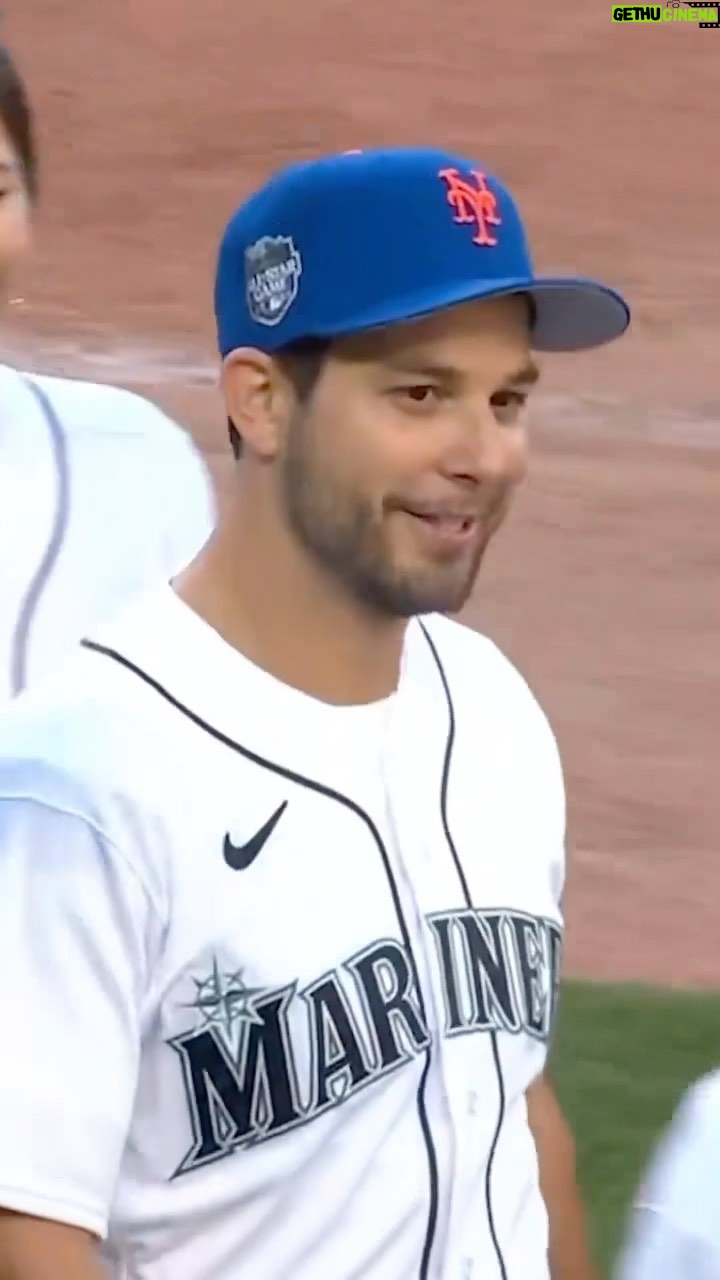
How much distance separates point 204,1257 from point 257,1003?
20 cm

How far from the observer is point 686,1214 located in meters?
1.79

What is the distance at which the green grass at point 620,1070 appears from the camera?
4141mm

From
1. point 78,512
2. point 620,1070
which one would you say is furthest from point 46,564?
point 620,1070

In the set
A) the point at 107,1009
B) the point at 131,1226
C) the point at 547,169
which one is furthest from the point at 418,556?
the point at 547,169

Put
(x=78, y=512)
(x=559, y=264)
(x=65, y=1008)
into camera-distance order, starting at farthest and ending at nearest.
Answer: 1. (x=559, y=264)
2. (x=78, y=512)
3. (x=65, y=1008)

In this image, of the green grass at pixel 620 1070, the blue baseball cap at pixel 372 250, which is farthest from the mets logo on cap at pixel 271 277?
the green grass at pixel 620 1070

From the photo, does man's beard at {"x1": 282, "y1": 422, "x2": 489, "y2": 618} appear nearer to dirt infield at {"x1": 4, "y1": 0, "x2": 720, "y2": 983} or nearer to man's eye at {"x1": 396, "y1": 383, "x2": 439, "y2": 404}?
man's eye at {"x1": 396, "y1": 383, "x2": 439, "y2": 404}

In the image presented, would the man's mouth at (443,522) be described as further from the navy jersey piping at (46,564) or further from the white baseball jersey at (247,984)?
the navy jersey piping at (46,564)

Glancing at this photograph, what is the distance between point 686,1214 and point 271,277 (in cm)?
81

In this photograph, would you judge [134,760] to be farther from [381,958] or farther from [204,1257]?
[204,1257]

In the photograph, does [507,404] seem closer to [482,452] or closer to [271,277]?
[482,452]

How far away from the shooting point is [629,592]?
27.9 feet

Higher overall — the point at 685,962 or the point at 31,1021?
the point at 31,1021

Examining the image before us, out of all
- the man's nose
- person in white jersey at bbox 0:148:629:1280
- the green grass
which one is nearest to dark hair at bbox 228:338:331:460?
person in white jersey at bbox 0:148:629:1280
